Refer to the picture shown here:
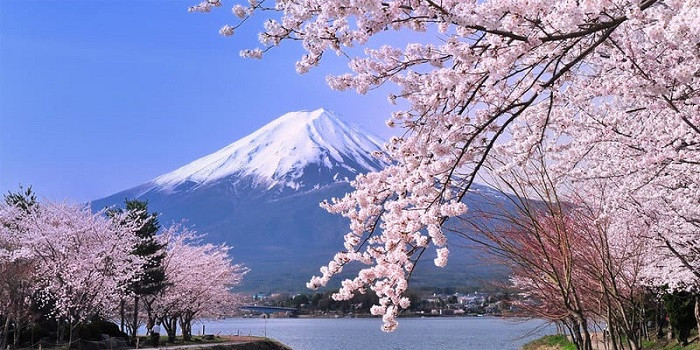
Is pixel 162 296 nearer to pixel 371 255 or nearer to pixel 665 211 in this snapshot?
pixel 665 211

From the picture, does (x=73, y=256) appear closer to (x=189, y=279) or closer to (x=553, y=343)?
(x=189, y=279)

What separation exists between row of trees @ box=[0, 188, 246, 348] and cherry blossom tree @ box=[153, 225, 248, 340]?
7 cm

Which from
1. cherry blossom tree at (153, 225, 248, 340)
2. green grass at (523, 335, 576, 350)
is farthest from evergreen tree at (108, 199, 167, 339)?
green grass at (523, 335, 576, 350)

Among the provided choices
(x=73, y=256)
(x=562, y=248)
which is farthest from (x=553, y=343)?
(x=562, y=248)

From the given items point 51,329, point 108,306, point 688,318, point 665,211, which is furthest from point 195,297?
point 665,211

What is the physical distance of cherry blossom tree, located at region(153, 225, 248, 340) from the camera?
32.6 m

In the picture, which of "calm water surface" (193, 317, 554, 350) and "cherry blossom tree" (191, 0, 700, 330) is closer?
"cherry blossom tree" (191, 0, 700, 330)

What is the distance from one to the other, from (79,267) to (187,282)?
1131 cm

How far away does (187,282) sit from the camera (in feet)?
111

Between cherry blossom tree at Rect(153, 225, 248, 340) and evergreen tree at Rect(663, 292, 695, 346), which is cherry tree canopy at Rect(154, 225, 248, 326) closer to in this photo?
cherry blossom tree at Rect(153, 225, 248, 340)

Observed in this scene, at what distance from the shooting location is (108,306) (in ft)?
93.9

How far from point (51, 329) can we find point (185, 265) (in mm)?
8601

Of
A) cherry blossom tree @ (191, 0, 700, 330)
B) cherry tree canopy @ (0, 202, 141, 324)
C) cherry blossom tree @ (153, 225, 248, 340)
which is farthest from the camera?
cherry blossom tree @ (153, 225, 248, 340)

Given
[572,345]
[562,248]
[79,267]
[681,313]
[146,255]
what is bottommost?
[572,345]
